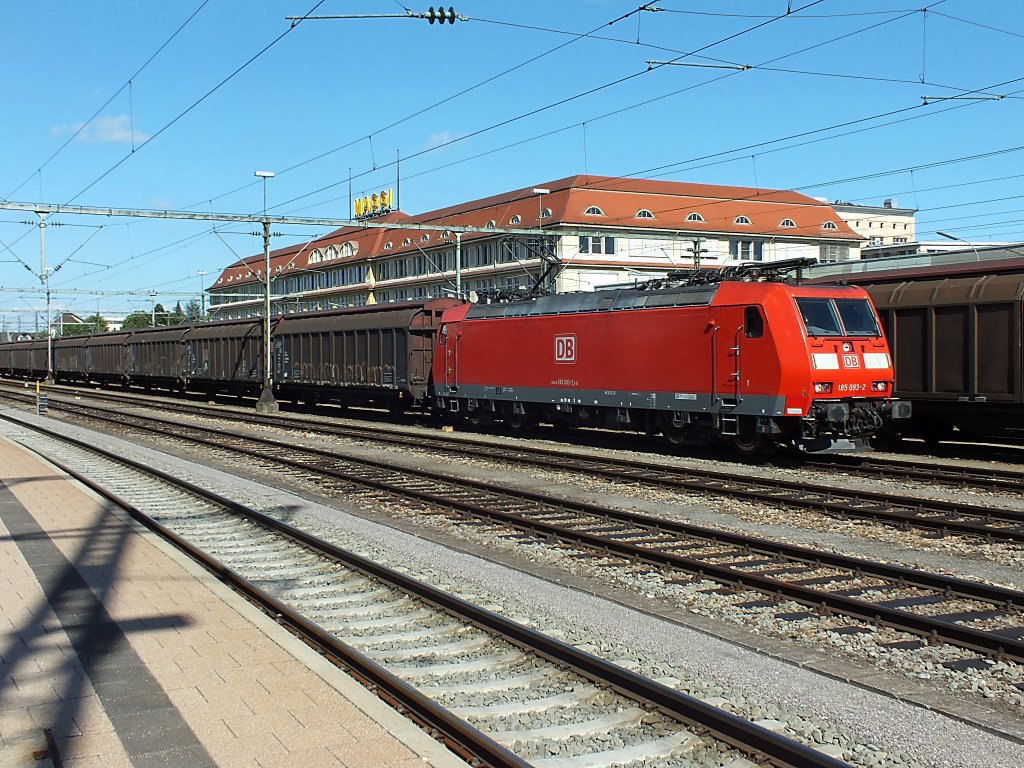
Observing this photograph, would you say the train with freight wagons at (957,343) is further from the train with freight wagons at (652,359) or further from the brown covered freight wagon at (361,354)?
the brown covered freight wagon at (361,354)

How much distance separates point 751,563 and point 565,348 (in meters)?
12.6

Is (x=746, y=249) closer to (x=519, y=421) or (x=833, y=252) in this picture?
(x=833, y=252)

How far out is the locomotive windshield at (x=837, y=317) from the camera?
55.5 feet

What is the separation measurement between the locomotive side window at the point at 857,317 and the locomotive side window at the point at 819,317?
23 centimetres

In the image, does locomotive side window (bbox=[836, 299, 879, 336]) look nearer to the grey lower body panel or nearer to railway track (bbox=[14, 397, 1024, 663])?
the grey lower body panel

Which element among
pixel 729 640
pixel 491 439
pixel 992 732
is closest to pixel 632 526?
pixel 729 640

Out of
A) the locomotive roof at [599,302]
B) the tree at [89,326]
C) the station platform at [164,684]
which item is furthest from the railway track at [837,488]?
the tree at [89,326]

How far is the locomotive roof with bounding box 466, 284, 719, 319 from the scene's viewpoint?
18422mm

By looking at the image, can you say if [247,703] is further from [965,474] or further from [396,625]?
[965,474]

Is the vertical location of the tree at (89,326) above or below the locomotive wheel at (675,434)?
above

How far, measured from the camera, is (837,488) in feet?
45.0

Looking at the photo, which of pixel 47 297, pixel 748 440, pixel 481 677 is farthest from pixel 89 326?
pixel 481 677

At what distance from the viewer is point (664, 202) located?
246ft

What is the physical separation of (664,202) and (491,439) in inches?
2151
